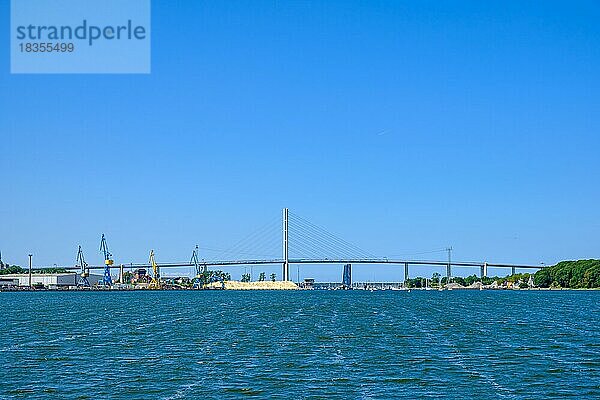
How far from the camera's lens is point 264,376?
99.9ft

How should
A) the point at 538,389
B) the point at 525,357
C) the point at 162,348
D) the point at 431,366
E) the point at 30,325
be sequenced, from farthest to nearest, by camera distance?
the point at 30,325, the point at 162,348, the point at 525,357, the point at 431,366, the point at 538,389

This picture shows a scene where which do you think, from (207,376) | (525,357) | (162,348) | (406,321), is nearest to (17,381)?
(207,376)

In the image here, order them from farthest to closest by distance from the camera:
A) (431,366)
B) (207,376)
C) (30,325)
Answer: (30,325) < (431,366) < (207,376)

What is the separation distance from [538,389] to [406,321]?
35892 millimetres

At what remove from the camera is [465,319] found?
6631 cm

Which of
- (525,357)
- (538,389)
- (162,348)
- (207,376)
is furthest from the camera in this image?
(162,348)

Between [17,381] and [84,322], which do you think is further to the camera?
[84,322]

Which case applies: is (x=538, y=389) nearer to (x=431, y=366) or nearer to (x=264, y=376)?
(x=431, y=366)

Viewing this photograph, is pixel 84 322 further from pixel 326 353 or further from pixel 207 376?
pixel 207 376

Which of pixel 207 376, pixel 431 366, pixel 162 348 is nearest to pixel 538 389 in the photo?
pixel 431 366

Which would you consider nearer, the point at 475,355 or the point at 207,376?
the point at 207,376

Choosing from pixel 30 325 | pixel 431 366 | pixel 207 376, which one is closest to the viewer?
pixel 207 376

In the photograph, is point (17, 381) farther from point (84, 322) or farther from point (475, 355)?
point (84, 322)

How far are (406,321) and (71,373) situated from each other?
36.7 metres
